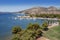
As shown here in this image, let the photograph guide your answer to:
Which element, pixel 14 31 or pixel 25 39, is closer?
pixel 25 39

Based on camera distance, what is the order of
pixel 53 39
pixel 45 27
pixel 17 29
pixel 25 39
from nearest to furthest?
pixel 25 39
pixel 53 39
pixel 17 29
pixel 45 27

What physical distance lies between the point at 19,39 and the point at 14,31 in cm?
2023

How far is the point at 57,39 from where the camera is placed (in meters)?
45.6

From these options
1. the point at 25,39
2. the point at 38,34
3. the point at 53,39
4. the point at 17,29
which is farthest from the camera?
the point at 17,29

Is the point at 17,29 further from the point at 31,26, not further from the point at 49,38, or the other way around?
the point at 49,38

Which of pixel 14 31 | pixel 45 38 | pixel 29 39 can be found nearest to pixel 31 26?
pixel 14 31

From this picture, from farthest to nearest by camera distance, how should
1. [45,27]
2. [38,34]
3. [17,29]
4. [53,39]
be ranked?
[45,27] → [17,29] → [38,34] → [53,39]

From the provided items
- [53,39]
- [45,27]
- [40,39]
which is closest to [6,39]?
[40,39]

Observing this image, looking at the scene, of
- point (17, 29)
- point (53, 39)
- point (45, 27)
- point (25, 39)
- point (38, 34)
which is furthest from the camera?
point (45, 27)

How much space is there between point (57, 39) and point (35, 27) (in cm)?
1430

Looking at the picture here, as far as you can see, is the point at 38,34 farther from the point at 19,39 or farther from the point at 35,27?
the point at 19,39

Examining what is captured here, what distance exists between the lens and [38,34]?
5066cm

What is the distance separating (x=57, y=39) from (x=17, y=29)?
Result: 16.0 meters

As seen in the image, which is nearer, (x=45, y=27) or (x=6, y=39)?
(x=6, y=39)
